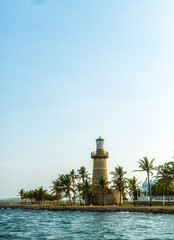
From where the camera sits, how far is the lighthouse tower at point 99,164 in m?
81.4

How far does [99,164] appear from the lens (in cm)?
8181

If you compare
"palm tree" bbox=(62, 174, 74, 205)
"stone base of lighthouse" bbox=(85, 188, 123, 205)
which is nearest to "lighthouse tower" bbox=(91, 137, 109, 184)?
"stone base of lighthouse" bbox=(85, 188, 123, 205)

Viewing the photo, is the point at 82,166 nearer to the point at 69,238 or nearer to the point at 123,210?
the point at 123,210

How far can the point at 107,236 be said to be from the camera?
32.8 meters

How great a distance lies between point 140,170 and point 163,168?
570 cm

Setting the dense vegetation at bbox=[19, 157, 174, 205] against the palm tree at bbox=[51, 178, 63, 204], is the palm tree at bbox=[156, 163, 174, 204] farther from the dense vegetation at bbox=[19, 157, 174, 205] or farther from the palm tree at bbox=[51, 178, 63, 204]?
the palm tree at bbox=[51, 178, 63, 204]

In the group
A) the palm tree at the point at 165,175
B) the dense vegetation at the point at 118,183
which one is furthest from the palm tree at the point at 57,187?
the palm tree at the point at 165,175

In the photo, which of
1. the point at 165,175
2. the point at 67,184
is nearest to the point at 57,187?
the point at 67,184

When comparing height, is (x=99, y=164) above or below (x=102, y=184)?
above

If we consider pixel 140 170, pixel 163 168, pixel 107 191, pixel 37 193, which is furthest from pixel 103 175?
pixel 37 193

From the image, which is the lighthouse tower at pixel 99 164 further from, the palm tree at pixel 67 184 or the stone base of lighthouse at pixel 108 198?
the palm tree at pixel 67 184

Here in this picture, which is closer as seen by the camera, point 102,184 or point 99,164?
point 102,184

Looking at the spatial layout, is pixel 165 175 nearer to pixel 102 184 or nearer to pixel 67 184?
pixel 102 184

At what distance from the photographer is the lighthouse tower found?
8138 centimetres
